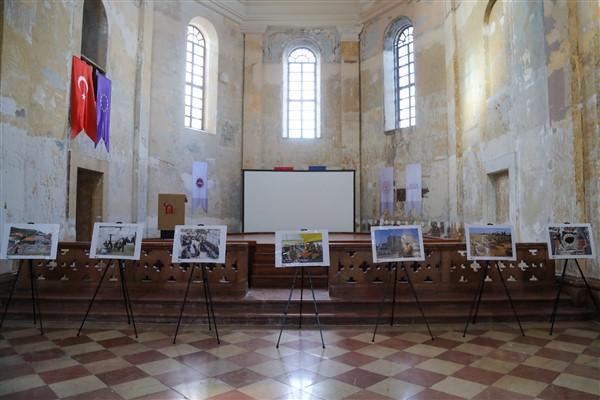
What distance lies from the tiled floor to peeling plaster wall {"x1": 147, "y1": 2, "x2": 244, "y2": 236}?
703cm

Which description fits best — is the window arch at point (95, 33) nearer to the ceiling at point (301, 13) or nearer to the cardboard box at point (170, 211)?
the cardboard box at point (170, 211)

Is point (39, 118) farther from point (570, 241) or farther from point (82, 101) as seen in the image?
point (570, 241)

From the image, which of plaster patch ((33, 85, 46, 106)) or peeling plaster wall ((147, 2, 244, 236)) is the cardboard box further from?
plaster patch ((33, 85, 46, 106))

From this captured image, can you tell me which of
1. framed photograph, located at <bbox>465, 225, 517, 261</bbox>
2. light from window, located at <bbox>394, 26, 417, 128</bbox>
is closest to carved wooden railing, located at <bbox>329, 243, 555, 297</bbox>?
framed photograph, located at <bbox>465, 225, 517, 261</bbox>

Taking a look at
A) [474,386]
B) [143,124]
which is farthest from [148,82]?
[474,386]

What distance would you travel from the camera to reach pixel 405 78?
556 inches

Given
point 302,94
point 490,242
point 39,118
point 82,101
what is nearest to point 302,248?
point 490,242

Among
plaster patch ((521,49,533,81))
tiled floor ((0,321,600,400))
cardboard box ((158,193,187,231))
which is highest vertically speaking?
plaster patch ((521,49,533,81))

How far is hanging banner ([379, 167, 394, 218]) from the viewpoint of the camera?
1373 centimetres

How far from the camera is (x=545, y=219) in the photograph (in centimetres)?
729

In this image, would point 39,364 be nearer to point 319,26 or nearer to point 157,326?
point 157,326

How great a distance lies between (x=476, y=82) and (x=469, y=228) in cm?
639

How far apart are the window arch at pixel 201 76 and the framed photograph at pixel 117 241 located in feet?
28.6

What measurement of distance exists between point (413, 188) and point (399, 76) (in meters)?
4.14
